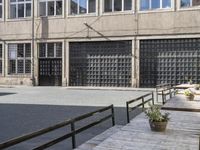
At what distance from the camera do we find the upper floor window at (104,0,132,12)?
1057 inches

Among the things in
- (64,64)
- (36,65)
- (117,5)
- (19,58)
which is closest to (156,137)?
(117,5)

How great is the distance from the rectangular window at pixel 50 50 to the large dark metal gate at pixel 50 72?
1.08ft

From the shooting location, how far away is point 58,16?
2902 centimetres

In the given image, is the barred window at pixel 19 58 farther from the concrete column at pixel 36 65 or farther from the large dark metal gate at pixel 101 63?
the large dark metal gate at pixel 101 63

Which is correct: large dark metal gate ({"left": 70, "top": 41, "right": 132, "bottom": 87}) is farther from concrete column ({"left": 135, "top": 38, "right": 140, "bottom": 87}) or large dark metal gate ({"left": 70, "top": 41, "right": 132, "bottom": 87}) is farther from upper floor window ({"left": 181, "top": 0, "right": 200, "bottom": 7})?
upper floor window ({"left": 181, "top": 0, "right": 200, "bottom": 7})

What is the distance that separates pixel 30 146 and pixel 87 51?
20539mm

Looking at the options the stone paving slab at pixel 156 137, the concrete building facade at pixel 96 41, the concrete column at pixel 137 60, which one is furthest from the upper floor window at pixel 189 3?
the stone paving slab at pixel 156 137

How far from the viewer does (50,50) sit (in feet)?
96.4

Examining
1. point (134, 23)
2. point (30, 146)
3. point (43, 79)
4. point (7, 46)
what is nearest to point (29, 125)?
point (30, 146)

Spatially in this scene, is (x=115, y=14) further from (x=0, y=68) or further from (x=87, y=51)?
(x=0, y=68)

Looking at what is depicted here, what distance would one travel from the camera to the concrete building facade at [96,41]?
2498cm

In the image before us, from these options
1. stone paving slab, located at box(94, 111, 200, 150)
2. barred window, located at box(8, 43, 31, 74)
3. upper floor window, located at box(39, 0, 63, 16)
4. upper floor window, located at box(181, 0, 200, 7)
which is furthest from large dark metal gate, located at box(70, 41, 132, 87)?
stone paving slab, located at box(94, 111, 200, 150)

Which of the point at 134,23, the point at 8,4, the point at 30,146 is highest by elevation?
the point at 8,4

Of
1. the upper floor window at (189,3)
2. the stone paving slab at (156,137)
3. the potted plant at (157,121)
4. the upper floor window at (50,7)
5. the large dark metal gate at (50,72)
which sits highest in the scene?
the upper floor window at (50,7)
